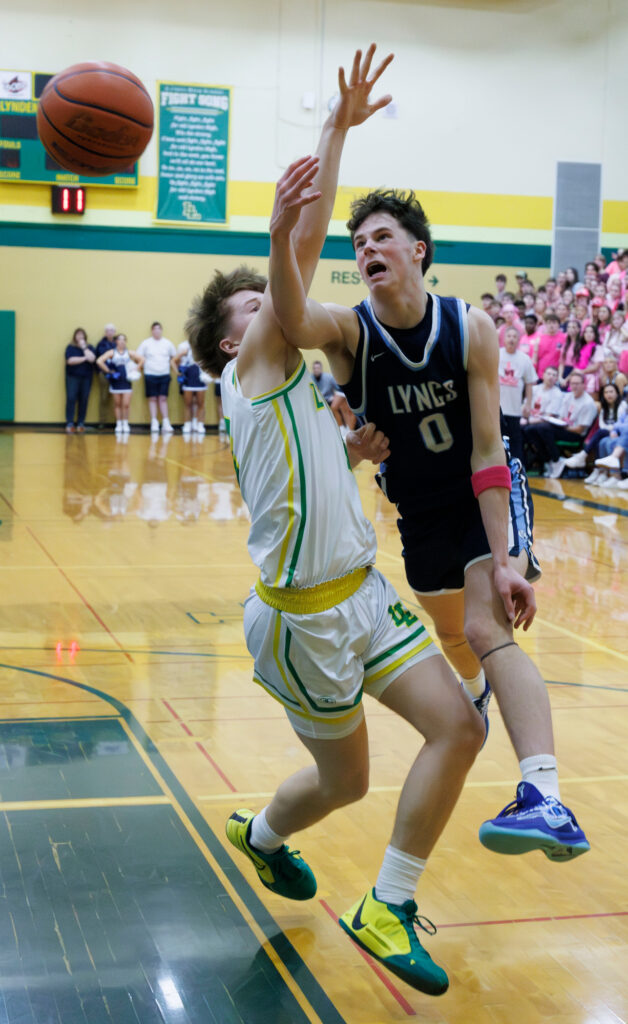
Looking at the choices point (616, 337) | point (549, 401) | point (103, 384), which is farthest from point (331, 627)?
point (103, 384)

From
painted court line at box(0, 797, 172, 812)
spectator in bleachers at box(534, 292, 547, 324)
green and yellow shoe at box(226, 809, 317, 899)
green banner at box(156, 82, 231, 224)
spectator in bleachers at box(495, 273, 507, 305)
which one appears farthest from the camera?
spectator in bleachers at box(495, 273, 507, 305)

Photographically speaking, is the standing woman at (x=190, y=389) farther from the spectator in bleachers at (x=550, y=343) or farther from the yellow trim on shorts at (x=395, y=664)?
the yellow trim on shorts at (x=395, y=664)

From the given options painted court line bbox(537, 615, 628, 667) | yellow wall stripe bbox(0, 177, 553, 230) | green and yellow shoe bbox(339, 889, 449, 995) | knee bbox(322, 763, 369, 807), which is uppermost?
yellow wall stripe bbox(0, 177, 553, 230)

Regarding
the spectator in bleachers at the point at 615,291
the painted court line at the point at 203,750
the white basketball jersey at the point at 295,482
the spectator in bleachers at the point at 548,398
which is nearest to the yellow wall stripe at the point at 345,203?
the spectator in bleachers at the point at 615,291

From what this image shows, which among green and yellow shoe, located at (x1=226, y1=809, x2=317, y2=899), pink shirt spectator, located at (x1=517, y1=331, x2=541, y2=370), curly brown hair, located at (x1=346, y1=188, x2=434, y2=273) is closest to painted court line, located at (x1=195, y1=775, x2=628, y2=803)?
green and yellow shoe, located at (x1=226, y1=809, x2=317, y2=899)

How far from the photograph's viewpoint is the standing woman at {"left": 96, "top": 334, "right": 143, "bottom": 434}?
1809 cm

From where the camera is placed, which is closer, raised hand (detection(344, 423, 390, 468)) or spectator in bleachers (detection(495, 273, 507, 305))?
raised hand (detection(344, 423, 390, 468))

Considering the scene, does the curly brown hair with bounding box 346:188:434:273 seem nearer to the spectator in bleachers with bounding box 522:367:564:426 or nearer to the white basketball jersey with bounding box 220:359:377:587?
the white basketball jersey with bounding box 220:359:377:587

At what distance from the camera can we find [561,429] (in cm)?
1390

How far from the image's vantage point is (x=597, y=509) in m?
10.9

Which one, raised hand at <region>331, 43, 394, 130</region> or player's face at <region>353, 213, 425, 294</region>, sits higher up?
raised hand at <region>331, 43, 394, 130</region>

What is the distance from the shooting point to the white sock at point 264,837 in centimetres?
290

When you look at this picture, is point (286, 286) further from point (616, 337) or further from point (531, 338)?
point (531, 338)

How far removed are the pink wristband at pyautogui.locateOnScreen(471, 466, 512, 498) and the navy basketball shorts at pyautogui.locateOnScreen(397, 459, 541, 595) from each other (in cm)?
17
